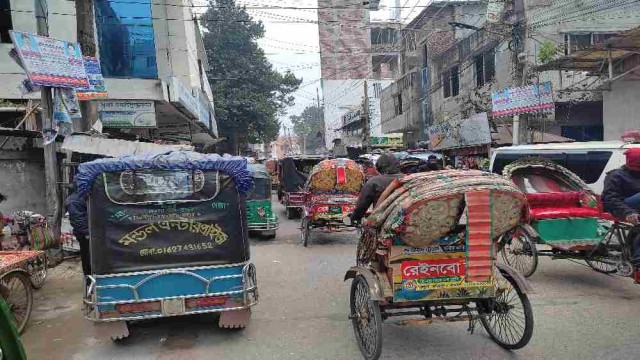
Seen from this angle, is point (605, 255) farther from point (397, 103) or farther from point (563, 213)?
point (397, 103)

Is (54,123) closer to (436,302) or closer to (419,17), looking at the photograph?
(436,302)

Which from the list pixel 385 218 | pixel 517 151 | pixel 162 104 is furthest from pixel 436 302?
pixel 162 104

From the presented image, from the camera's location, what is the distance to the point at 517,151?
33.6ft

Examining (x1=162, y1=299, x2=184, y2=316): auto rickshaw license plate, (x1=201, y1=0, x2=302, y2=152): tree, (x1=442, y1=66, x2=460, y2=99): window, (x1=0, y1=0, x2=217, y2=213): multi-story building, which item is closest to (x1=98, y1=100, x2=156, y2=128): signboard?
(x1=0, y1=0, x2=217, y2=213): multi-story building

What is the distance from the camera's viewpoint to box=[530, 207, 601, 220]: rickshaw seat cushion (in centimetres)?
708

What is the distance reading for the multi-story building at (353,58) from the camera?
52.5 m

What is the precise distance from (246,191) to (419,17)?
30.1 metres

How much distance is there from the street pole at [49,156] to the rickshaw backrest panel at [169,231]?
453 cm

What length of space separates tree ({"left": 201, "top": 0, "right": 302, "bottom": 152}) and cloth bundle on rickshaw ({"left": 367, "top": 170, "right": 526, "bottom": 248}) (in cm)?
3338

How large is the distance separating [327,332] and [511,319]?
1856 millimetres

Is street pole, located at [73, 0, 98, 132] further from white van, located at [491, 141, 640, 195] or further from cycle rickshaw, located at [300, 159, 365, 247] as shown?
white van, located at [491, 141, 640, 195]

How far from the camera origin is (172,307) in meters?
4.95

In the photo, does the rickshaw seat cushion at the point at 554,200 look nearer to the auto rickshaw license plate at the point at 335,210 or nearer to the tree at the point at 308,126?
the auto rickshaw license plate at the point at 335,210

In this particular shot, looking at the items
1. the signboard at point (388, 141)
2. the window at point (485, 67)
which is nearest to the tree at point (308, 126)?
the signboard at point (388, 141)
